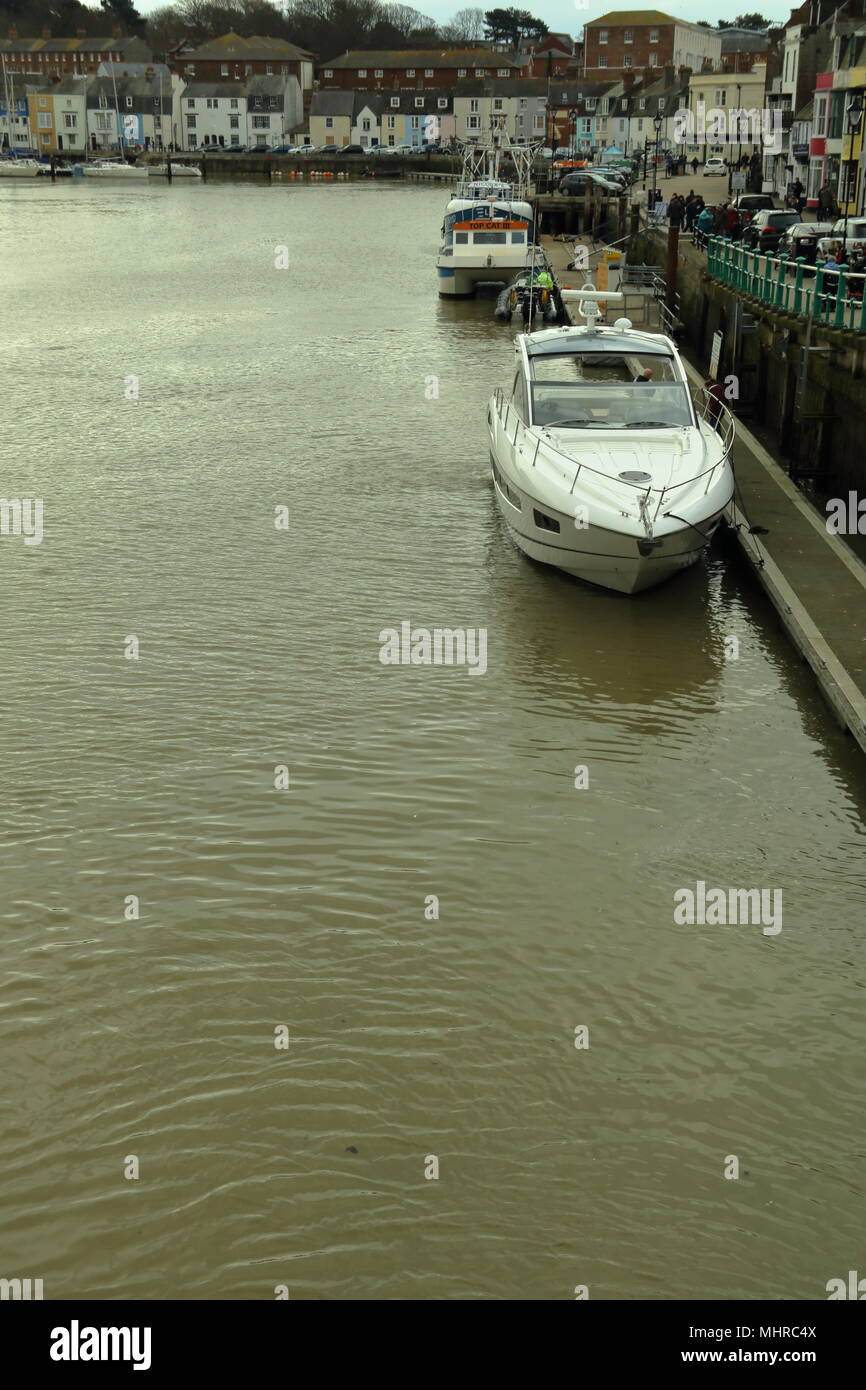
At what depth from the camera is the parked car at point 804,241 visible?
1134 inches

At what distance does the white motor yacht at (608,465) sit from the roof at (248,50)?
154374 mm

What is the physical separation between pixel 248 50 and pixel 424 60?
19.4 meters

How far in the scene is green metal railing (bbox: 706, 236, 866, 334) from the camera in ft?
59.1

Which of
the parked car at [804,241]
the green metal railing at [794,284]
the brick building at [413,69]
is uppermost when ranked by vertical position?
the brick building at [413,69]

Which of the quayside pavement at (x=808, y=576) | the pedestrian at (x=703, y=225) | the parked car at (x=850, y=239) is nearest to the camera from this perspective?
the quayside pavement at (x=808, y=576)

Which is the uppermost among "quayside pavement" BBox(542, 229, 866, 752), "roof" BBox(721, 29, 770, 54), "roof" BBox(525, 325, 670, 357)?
"roof" BBox(721, 29, 770, 54)

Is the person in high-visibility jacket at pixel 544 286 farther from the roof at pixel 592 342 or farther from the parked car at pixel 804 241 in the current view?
the roof at pixel 592 342

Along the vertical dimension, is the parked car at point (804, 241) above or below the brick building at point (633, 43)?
below

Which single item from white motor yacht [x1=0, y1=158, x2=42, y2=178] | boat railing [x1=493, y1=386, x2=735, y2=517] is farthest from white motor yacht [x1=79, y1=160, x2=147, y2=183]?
boat railing [x1=493, y1=386, x2=735, y2=517]

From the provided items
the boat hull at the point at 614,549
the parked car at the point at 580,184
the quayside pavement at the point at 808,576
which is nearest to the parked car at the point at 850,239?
the quayside pavement at the point at 808,576

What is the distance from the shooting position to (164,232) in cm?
6775

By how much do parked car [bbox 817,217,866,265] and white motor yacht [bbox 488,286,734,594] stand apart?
708cm

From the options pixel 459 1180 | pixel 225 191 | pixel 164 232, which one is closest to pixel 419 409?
pixel 459 1180

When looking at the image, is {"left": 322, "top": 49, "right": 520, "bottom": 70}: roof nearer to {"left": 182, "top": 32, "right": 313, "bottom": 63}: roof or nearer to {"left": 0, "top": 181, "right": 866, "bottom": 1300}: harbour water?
{"left": 182, "top": 32, "right": 313, "bottom": 63}: roof
